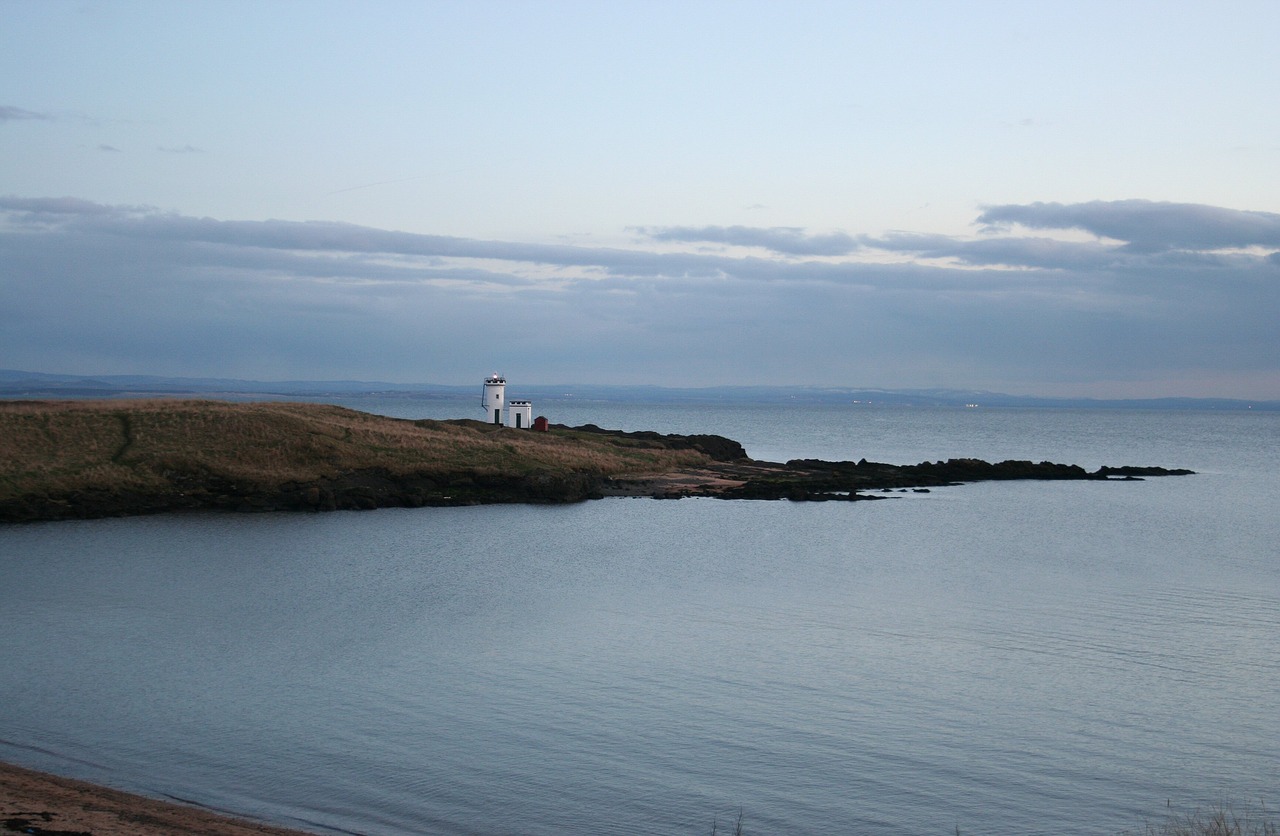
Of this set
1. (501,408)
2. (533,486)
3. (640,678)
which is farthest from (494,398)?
(640,678)

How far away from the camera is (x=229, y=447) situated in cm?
4716

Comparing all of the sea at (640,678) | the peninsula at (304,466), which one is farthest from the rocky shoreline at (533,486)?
the sea at (640,678)

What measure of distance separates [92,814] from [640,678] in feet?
31.5

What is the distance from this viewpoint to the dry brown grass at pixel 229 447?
43.4 meters

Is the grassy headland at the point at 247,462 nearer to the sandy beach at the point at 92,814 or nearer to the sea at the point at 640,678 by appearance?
the sea at the point at 640,678

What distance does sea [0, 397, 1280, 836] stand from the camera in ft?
45.1

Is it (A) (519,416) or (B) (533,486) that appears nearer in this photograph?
(B) (533,486)

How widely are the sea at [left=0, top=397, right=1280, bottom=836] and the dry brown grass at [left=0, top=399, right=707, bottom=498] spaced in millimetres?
6755

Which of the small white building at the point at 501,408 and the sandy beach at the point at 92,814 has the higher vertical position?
the small white building at the point at 501,408

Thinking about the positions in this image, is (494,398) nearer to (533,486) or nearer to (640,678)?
(533,486)

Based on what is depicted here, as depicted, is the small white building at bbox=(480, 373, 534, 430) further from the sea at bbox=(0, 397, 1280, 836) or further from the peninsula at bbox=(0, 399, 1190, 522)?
the sea at bbox=(0, 397, 1280, 836)

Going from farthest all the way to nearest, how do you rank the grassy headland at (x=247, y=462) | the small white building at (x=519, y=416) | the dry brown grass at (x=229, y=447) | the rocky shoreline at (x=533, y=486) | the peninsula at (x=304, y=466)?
the small white building at (x=519, y=416), the dry brown grass at (x=229, y=447), the peninsula at (x=304, y=466), the grassy headland at (x=247, y=462), the rocky shoreline at (x=533, y=486)

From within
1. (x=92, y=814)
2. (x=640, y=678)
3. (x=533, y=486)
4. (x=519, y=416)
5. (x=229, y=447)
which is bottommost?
(x=92, y=814)

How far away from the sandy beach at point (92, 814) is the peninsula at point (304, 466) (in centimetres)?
2981
